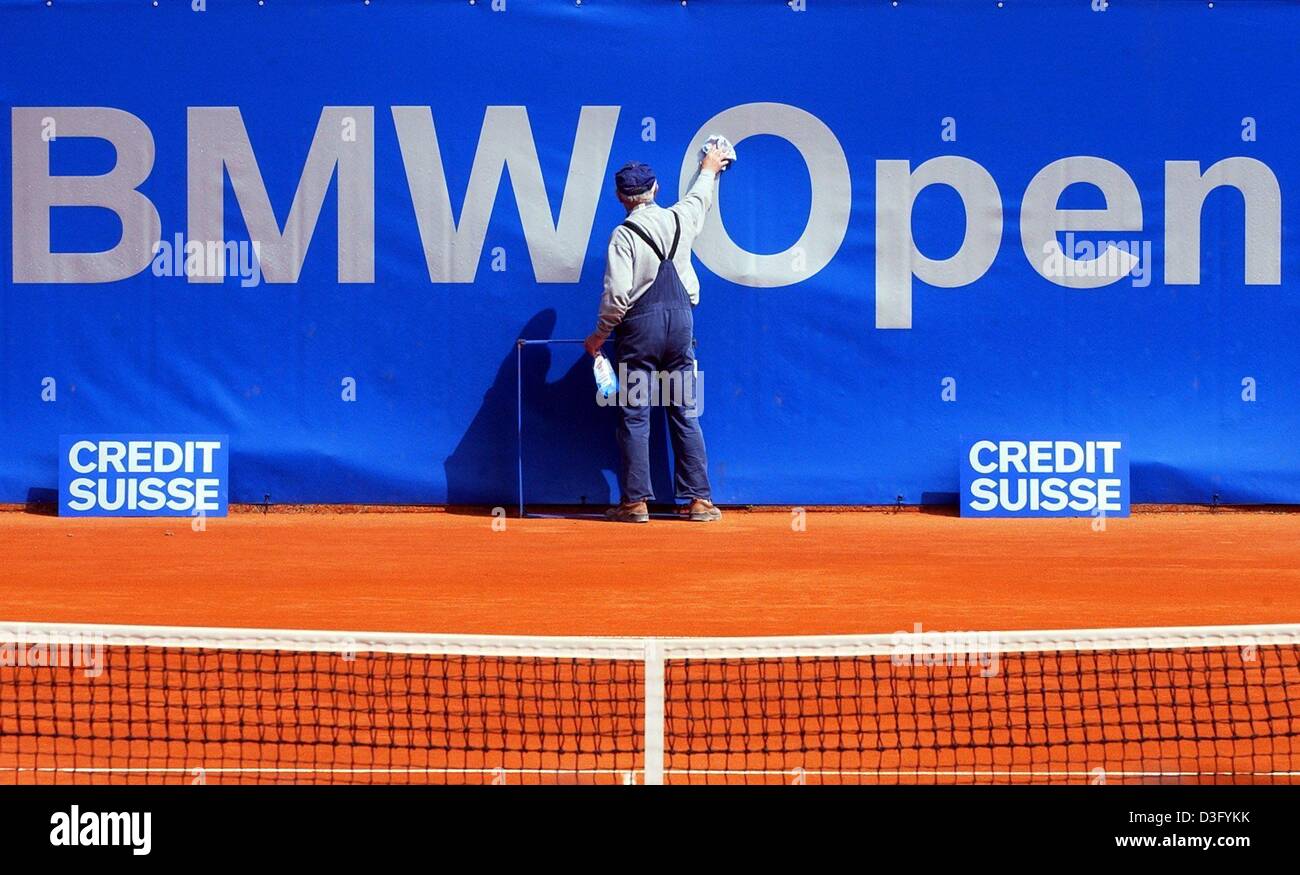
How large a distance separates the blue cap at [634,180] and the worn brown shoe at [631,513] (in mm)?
1692

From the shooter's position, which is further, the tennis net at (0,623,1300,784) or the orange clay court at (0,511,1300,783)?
the orange clay court at (0,511,1300,783)

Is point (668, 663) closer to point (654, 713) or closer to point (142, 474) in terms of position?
point (654, 713)

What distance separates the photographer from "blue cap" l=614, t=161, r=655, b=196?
8.57 meters

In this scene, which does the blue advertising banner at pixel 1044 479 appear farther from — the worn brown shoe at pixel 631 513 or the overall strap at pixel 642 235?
the overall strap at pixel 642 235

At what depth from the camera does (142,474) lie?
30.1 feet

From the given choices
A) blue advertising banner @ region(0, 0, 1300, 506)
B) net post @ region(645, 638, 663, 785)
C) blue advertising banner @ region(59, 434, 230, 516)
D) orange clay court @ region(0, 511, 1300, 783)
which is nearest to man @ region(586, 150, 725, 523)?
orange clay court @ region(0, 511, 1300, 783)

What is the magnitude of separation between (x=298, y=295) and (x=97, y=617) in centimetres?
381

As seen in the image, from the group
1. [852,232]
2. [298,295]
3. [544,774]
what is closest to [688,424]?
[852,232]

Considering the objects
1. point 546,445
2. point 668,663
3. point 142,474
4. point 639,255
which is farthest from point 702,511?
point 668,663

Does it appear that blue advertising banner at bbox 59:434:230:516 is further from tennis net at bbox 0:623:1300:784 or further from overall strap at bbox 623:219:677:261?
tennis net at bbox 0:623:1300:784

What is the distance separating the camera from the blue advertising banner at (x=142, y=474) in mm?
9180

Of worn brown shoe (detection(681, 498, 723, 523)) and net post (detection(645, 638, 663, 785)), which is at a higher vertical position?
worn brown shoe (detection(681, 498, 723, 523))

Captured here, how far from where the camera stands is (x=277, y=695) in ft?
15.8
